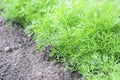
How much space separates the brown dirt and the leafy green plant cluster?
13 cm

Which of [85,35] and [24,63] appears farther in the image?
[24,63]

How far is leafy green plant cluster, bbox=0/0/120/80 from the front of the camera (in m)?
2.68

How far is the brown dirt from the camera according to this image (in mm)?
2922

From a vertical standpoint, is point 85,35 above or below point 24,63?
above

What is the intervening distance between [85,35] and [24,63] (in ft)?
2.81

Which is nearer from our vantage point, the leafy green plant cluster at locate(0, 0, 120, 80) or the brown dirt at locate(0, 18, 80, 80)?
the leafy green plant cluster at locate(0, 0, 120, 80)

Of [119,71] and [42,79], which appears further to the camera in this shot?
[42,79]

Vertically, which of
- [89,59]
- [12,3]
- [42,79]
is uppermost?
[12,3]

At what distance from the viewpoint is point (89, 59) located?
2.76 meters

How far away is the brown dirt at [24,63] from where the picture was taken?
→ 2922mm

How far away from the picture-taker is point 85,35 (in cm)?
285

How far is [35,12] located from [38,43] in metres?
0.71

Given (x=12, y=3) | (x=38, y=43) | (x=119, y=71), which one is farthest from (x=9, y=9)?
(x=119, y=71)

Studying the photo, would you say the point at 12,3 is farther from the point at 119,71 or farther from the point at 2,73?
the point at 119,71
